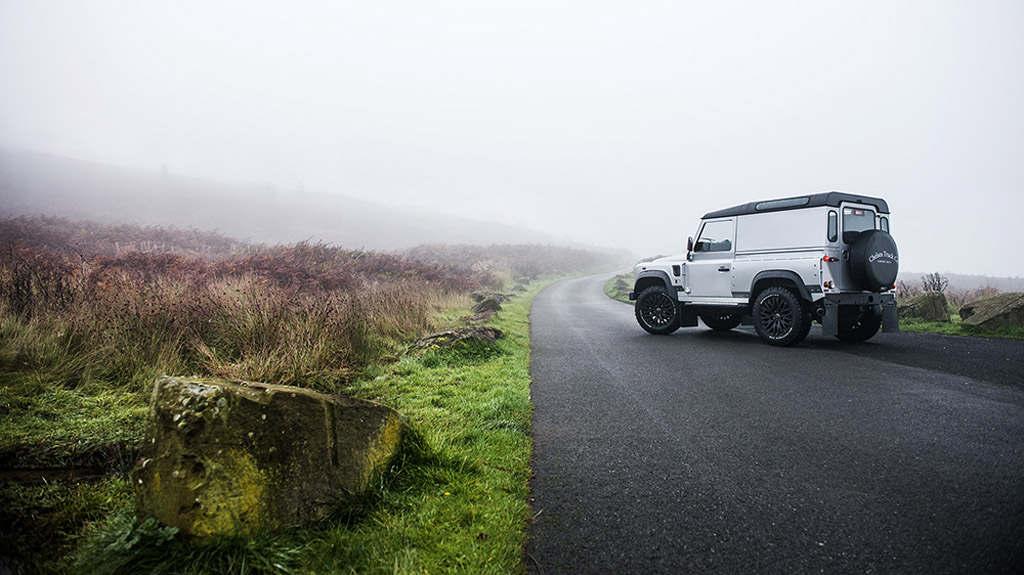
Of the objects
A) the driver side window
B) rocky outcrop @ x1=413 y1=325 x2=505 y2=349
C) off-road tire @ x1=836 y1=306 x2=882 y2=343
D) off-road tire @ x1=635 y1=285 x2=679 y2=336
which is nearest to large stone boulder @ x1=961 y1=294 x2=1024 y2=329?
off-road tire @ x1=836 y1=306 x2=882 y2=343

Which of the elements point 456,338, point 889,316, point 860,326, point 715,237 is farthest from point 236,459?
point 860,326

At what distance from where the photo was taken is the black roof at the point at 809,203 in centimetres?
784

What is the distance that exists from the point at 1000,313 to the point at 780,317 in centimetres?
518

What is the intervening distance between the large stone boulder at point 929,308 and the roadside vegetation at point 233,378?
32.5ft

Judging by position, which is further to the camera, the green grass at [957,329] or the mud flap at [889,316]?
the green grass at [957,329]

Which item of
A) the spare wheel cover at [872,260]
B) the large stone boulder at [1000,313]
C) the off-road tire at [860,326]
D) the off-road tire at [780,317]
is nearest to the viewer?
the spare wheel cover at [872,260]

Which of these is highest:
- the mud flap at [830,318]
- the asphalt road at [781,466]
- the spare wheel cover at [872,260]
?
the spare wheel cover at [872,260]

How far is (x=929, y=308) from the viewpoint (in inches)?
425

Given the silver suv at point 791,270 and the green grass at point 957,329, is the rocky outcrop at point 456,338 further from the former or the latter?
the green grass at point 957,329

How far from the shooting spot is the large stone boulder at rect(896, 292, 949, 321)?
10711 millimetres

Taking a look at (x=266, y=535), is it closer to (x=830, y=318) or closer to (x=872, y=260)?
(x=830, y=318)

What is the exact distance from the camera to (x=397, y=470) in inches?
121

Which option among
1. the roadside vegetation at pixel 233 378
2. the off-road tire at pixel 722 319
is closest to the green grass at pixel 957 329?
the off-road tire at pixel 722 319

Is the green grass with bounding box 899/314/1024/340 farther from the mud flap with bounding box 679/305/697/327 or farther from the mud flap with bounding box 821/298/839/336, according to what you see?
the mud flap with bounding box 679/305/697/327
